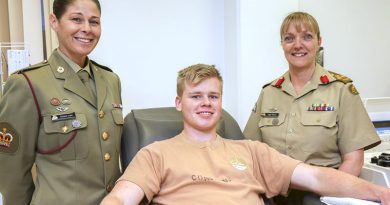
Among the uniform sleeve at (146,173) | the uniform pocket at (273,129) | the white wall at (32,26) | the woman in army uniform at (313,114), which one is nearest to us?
the uniform sleeve at (146,173)

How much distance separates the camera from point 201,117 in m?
1.47

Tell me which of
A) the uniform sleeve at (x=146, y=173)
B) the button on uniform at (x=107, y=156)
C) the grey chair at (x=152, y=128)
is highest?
the grey chair at (x=152, y=128)

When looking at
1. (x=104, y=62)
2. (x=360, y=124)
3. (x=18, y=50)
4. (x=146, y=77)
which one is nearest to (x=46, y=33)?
(x=18, y=50)

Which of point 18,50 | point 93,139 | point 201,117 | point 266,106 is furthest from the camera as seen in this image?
point 18,50

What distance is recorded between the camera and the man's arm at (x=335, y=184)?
1282 mm

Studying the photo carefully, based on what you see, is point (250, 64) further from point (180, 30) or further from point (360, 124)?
point (360, 124)

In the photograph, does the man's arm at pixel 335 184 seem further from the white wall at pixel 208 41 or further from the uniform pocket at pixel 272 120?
the white wall at pixel 208 41

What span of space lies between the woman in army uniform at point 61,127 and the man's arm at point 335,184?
0.76 meters

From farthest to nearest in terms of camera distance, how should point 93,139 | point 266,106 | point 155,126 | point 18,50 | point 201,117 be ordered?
point 18,50, point 266,106, point 155,126, point 201,117, point 93,139

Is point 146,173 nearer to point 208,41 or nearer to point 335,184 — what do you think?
point 335,184

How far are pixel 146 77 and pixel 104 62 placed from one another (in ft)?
1.00

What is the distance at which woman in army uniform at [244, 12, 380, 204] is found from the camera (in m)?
1.56

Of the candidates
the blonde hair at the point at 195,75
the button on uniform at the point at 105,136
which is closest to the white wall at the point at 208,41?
the blonde hair at the point at 195,75

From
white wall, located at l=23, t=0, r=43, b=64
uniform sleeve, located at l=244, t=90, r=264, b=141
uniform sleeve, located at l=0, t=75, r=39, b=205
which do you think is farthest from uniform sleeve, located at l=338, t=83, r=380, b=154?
white wall, located at l=23, t=0, r=43, b=64
